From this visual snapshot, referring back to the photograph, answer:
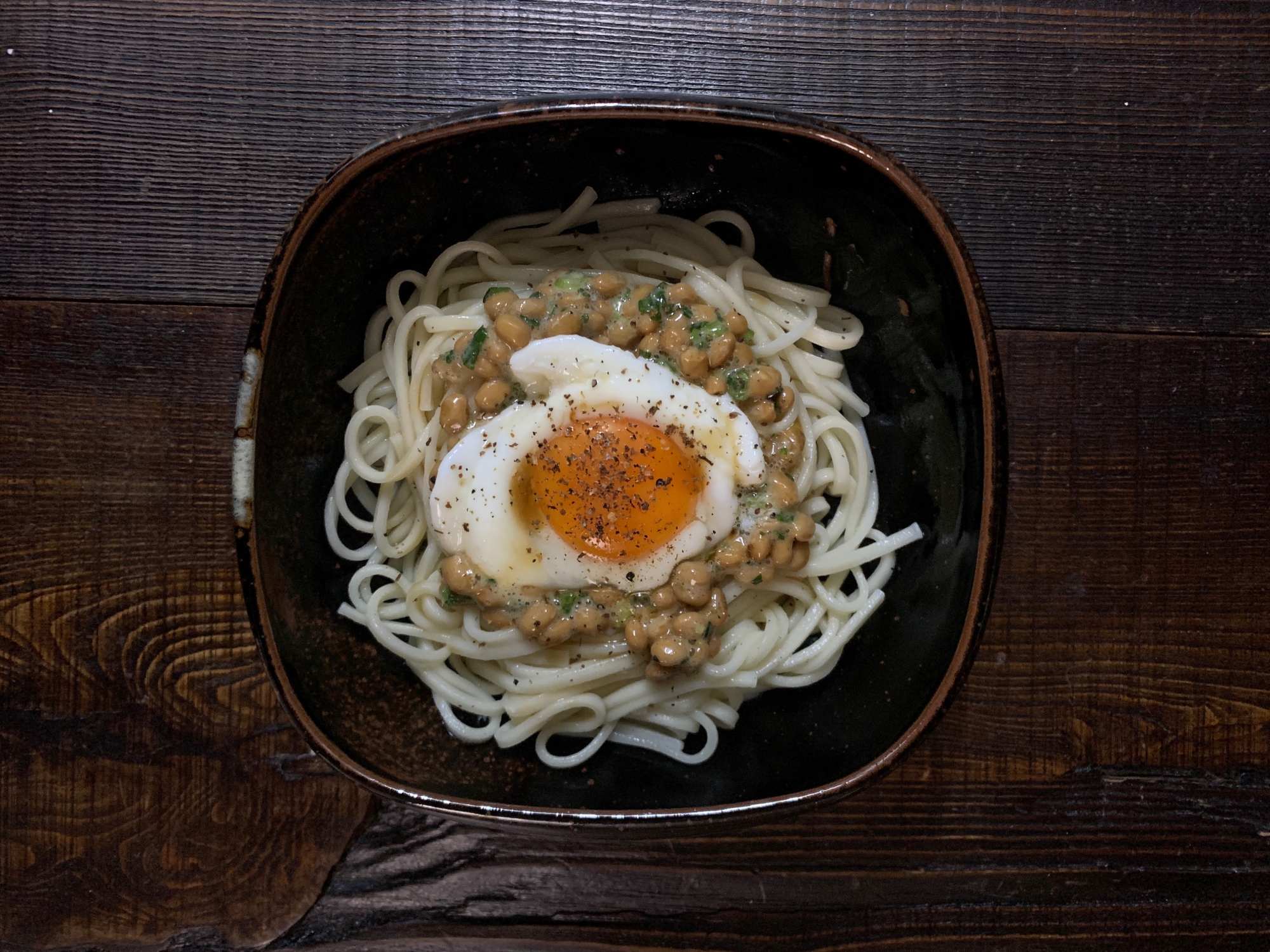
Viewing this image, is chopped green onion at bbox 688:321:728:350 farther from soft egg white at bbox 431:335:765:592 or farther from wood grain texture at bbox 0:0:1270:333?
wood grain texture at bbox 0:0:1270:333

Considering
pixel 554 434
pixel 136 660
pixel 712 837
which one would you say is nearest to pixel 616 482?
pixel 554 434

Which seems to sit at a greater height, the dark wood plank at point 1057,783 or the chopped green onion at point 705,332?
the chopped green onion at point 705,332

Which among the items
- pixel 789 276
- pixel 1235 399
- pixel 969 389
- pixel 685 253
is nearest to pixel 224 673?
pixel 685 253

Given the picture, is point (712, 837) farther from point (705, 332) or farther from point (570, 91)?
point (570, 91)

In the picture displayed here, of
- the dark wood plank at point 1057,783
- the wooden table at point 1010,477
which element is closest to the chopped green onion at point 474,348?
the wooden table at point 1010,477

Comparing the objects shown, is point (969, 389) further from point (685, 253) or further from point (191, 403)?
point (191, 403)

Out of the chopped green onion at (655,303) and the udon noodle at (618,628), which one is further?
the udon noodle at (618,628)

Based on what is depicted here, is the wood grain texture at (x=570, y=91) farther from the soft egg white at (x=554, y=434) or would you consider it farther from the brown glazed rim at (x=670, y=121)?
the soft egg white at (x=554, y=434)
